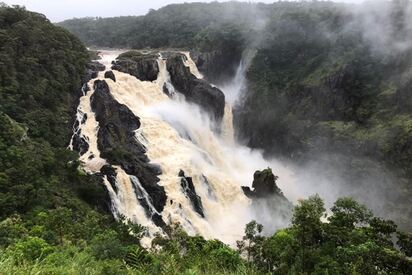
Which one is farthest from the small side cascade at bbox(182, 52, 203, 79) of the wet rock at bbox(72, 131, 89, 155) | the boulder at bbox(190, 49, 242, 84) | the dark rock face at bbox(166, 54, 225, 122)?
the wet rock at bbox(72, 131, 89, 155)

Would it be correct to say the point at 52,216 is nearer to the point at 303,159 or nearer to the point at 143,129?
the point at 143,129

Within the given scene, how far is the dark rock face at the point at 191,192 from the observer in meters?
30.7

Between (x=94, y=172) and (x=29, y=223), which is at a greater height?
(x=94, y=172)

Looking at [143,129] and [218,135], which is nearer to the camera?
[143,129]

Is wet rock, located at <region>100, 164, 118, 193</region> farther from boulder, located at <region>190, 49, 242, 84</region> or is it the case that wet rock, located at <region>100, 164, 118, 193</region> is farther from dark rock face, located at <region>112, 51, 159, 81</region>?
boulder, located at <region>190, 49, 242, 84</region>

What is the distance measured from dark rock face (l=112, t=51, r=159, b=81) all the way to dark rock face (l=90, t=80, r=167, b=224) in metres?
4.71

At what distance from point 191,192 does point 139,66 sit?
18177mm

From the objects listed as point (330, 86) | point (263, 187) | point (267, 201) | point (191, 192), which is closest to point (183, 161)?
point (191, 192)

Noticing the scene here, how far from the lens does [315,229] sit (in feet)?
56.2

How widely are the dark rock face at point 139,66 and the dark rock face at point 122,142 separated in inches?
185

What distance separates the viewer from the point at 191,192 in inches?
1230

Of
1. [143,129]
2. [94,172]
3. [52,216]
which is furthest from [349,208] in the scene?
[143,129]

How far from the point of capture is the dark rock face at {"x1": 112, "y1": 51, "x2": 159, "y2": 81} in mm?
43375

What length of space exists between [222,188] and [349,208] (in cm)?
1592
